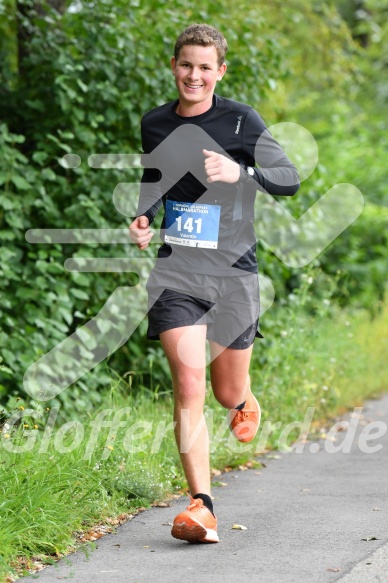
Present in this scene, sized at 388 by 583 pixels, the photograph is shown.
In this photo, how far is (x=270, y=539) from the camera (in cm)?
480

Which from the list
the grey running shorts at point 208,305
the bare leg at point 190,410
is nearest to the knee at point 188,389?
the bare leg at point 190,410

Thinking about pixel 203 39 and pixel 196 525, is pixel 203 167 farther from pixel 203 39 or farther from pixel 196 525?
pixel 196 525

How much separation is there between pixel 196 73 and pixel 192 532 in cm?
204

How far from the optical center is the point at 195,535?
4625 mm

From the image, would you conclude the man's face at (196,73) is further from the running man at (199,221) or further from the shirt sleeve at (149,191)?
the shirt sleeve at (149,191)

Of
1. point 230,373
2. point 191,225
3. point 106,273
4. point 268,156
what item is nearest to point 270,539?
point 230,373

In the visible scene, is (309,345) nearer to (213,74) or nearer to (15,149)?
(15,149)

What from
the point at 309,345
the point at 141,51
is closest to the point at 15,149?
the point at 141,51

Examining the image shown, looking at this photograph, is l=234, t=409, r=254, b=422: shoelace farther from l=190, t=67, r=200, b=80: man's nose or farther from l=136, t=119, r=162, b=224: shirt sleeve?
l=190, t=67, r=200, b=80: man's nose

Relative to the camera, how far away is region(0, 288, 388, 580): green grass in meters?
4.60

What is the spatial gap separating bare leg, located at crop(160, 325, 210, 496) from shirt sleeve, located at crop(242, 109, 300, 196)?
80cm

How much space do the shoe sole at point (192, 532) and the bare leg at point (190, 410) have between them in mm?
184

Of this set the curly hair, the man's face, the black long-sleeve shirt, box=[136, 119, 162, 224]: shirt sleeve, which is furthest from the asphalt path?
the curly hair

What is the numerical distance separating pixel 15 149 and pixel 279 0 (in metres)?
5.08
